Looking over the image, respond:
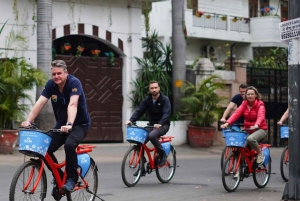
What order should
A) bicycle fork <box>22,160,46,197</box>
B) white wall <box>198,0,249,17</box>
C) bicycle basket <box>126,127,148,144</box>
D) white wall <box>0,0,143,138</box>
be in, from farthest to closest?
white wall <box>198,0,249,17</box>, white wall <box>0,0,143,138</box>, bicycle basket <box>126,127,148,144</box>, bicycle fork <box>22,160,46,197</box>

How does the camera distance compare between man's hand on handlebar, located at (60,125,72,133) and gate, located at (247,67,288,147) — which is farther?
gate, located at (247,67,288,147)

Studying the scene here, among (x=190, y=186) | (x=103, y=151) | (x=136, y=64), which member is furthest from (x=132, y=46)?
(x=190, y=186)

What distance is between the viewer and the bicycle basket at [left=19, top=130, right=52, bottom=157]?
8.61 meters

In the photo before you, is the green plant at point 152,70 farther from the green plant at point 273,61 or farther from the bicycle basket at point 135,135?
the bicycle basket at point 135,135

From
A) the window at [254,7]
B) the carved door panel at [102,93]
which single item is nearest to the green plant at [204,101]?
the carved door panel at [102,93]

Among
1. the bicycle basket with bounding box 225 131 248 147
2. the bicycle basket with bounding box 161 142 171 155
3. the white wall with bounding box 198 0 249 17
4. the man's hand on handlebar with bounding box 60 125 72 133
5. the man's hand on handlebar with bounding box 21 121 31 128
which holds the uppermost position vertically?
the white wall with bounding box 198 0 249 17

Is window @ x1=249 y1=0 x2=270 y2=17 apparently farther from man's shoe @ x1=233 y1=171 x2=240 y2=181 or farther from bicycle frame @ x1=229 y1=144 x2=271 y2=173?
man's shoe @ x1=233 y1=171 x2=240 y2=181

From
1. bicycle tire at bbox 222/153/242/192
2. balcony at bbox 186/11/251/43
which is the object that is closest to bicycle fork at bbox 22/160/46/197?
bicycle tire at bbox 222/153/242/192

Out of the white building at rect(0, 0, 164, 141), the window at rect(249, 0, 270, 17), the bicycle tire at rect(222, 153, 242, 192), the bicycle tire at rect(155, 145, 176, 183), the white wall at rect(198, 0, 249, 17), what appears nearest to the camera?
the bicycle tire at rect(222, 153, 242, 192)

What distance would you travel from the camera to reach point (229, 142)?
12336 mm

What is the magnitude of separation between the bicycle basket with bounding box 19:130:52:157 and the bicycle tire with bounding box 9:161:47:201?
0.19 meters

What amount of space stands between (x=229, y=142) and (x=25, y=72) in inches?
272

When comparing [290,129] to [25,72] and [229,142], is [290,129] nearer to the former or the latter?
[229,142]

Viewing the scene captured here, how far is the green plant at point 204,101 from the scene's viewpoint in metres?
21.2
